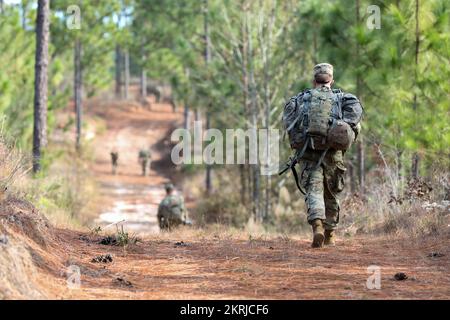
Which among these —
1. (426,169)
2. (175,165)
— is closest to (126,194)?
(175,165)

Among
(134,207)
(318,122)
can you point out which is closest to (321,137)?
(318,122)

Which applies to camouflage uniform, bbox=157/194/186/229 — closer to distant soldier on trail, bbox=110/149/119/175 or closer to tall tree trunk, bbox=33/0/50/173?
tall tree trunk, bbox=33/0/50/173

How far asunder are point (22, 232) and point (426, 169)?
8.76 m

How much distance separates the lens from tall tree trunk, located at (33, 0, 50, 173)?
44.9 feet

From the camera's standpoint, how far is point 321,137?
276 inches

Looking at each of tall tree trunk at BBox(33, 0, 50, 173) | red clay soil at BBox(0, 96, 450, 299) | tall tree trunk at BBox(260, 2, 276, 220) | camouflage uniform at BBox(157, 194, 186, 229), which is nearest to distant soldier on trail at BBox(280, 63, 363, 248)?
red clay soil at BBox(0, 96, 450, 299)

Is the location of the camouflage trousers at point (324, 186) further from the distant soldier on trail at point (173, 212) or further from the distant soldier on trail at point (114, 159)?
the distant soldier on trail at point (114, 159)

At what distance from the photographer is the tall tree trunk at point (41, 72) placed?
1367cm

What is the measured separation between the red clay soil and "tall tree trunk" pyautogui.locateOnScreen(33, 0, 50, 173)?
21.9 feet

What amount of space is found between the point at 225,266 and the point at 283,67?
11.9 meters

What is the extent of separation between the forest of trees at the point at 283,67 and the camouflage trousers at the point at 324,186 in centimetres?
282

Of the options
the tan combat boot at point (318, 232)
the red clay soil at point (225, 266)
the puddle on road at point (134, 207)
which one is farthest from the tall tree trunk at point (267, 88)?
the tan combat boot at point (318, 232)

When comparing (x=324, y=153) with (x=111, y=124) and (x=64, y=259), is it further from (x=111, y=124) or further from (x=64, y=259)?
(x=111, y=124)

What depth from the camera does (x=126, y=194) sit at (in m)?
25.6
